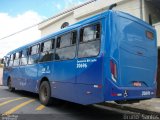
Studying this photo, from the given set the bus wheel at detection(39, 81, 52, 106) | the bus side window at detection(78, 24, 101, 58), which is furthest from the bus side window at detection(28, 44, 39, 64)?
the bus side window at detection(78, 24, 101, 58)

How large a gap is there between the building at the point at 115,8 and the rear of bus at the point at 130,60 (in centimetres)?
625

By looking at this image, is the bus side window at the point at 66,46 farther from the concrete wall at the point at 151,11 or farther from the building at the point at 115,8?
the concrete wall at the point at 151,11

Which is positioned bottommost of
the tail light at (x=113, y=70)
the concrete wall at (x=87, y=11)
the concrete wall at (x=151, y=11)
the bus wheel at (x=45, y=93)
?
the bus wheel at (x=45, y=93)

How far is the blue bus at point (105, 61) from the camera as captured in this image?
7559 millimetres

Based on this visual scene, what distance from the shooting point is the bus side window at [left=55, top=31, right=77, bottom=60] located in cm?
924

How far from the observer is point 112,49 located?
7.58 meters

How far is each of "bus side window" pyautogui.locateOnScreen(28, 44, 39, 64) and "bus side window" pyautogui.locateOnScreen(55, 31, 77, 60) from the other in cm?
249

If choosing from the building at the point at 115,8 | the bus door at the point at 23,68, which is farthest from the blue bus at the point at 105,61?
the building at the point at 115,8

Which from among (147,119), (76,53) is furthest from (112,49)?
(147,119)

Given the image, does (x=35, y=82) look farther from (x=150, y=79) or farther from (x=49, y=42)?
(x=150, y=79)

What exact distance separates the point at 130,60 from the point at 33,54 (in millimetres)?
6462

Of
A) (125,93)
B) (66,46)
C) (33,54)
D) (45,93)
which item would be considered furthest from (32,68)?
(125,93)

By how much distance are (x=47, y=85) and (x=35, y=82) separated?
1.59 metres

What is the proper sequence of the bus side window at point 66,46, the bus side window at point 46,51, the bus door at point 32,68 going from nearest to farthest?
the bus side window at point 66,46
the bus side window at point 46,51
the bus door at point 32,68
